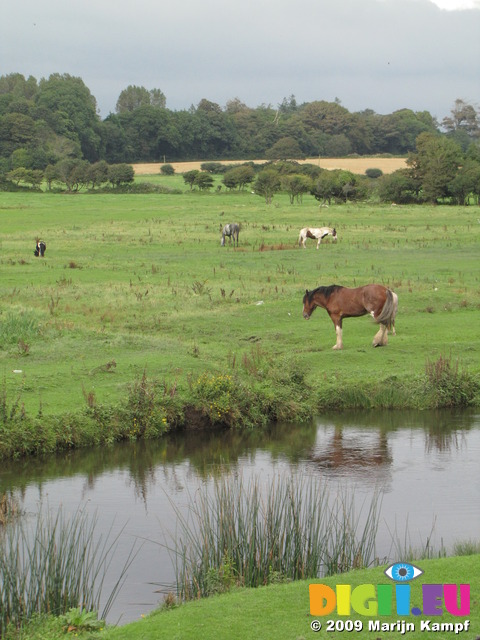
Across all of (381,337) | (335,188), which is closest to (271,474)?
(381,337)

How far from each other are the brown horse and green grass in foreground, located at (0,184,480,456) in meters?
0.48

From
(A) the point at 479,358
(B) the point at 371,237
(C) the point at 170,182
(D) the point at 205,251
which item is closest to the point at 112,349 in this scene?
(A) the point at 479,358

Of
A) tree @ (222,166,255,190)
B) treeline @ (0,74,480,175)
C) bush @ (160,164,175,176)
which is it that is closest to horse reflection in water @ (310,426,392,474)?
tree @ (222,166,255,190)

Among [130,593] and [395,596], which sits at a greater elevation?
[395,596]

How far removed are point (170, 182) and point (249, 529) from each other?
84.3 metres

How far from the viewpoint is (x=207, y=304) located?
27.0 meters

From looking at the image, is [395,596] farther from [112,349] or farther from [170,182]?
[170,182]

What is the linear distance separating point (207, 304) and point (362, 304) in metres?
6.34

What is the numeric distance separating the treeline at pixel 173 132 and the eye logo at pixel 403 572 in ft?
305

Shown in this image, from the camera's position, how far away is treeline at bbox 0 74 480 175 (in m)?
111

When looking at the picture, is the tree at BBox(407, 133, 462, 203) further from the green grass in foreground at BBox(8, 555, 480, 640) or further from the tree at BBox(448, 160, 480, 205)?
the green grass in foreground at BBox(8, 555, 480, 640)

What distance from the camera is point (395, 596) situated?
805cm

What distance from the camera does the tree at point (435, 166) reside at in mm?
69938

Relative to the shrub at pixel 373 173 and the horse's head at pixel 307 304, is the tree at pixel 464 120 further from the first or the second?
the horse's head at pixel 307 304
